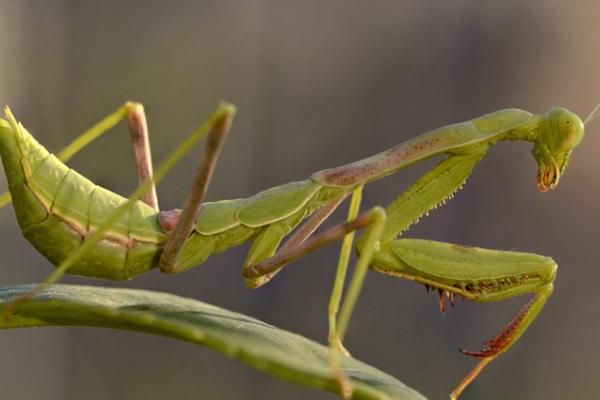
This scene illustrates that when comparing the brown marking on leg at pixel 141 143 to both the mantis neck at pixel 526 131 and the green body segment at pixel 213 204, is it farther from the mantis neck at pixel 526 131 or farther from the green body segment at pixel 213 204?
the mantis neck at pixel 526 131

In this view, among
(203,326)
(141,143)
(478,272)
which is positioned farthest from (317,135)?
(203,326)

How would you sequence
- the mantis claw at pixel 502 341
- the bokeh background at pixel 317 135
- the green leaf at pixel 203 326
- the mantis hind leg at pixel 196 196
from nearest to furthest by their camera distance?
the green leaf at pixel 203 326 < the mantis hind leg at pixel 196 196 < the mantis claw at pixel 502 341 < the bokeh background at pixel 317 135

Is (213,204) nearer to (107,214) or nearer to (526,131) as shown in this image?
(107,214)

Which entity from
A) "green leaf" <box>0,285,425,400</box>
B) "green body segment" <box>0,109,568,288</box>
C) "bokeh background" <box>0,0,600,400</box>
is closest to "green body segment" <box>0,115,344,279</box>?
"green body segment" <box>0,109,568,288</box>

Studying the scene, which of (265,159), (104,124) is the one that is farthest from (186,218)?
(265,159)

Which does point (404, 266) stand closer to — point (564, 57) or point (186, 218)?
point (186, 218)

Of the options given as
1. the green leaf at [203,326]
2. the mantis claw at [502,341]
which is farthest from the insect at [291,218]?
the green leaf at [203,326]
